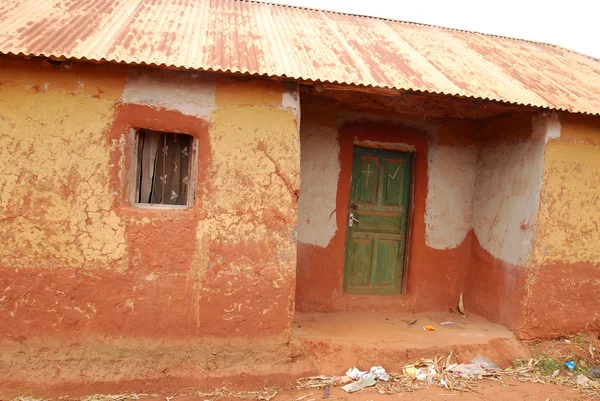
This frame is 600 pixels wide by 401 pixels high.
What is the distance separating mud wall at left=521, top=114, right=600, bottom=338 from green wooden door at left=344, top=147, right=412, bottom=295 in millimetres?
1670

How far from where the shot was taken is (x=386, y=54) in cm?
531

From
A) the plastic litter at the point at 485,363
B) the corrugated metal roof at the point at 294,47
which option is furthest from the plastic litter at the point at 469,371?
the corrugated metal roof at the point at 294,47

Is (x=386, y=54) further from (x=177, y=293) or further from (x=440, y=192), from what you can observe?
(x=177, y=293)

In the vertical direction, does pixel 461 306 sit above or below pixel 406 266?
below

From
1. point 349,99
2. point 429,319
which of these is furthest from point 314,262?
point 349,99

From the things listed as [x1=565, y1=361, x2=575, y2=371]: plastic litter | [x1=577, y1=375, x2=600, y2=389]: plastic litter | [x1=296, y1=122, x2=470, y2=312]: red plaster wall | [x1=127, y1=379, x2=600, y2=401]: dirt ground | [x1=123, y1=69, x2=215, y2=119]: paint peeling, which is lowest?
[x1=127, y1=379, x2=600, y2=401]: dirt ground

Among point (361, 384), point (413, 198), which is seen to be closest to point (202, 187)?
point (361, 384)

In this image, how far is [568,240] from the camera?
496 cm

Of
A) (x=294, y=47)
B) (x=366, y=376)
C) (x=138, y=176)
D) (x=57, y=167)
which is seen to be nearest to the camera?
(x=57, y=167)

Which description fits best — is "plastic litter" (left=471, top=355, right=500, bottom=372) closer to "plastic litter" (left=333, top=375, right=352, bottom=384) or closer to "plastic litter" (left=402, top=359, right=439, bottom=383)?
"plastic litter" (left=402, top=359, right=439, bottom=383)

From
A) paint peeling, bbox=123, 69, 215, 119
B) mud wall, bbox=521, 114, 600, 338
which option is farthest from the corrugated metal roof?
mud wall, bbox=521, 114, 600, 338

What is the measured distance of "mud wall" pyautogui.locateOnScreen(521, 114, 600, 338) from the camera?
487 centimetres

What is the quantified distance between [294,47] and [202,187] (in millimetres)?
1980

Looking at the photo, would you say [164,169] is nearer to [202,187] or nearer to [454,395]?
[202,187]
